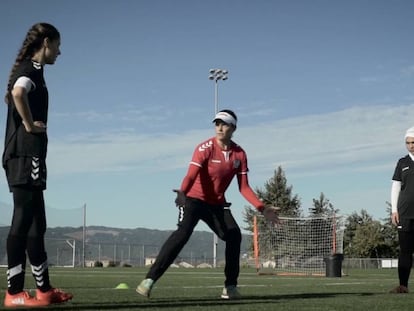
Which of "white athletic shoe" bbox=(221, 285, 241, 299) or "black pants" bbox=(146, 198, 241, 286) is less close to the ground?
"black pants" bbox=(146, 198, 241, 286)

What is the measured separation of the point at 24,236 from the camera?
19.5ft

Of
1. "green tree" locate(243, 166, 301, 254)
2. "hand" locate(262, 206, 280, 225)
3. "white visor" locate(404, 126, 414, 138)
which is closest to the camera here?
"hand" locate(262, 206, 280, 225)

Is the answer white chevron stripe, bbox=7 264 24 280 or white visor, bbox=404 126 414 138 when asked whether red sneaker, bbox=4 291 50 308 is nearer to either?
white chevron stripe, bbox=7 264 24 280

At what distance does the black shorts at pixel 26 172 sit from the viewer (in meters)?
5.79

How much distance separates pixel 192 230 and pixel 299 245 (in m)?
20.5

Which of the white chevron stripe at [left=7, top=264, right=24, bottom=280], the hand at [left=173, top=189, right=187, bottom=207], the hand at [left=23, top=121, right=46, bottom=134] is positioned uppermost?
the hand at [left=23, top=121, right=46, bottom=134]

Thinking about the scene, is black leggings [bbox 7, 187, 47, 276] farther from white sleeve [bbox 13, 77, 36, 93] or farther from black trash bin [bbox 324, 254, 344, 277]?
black trash bin [bbox 324, 254, 344, 277]

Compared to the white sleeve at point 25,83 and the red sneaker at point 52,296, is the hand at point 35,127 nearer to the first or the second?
the white sleeve at point 25,83

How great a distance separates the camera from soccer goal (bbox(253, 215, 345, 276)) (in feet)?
79.7

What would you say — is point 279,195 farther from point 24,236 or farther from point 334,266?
point 24,236

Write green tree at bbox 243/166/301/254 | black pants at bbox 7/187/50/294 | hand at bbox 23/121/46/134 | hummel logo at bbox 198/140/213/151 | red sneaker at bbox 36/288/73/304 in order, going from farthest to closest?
green tree at bbox 243/166/301/254
hummel logo at bbox 198/140/213/151
red sneaker at bbox 36/288/73/304
black pants at bbox 7/187/50/294
hand at bbox 23/121/46/134

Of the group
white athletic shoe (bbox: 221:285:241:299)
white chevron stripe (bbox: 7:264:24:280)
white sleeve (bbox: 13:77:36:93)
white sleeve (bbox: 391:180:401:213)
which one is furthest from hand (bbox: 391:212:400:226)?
white sleeve (bbox: 13:77:36:93)

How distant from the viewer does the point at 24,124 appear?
578cm

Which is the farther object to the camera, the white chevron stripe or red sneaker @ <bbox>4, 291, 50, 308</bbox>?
the white chevron stripe
